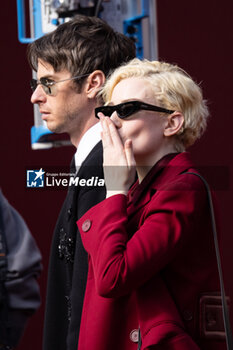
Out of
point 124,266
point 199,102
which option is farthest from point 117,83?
point 124,266

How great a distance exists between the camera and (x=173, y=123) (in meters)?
1.78

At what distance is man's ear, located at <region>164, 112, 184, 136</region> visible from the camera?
1768 millimetres

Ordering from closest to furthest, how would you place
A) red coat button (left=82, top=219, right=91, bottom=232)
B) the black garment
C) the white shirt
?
red coat button (left=82, top=219, right=91, bottom=232)
the black garment
the white shirt

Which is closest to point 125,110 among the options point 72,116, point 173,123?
point 173,123

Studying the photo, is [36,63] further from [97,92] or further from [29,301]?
[29,301]

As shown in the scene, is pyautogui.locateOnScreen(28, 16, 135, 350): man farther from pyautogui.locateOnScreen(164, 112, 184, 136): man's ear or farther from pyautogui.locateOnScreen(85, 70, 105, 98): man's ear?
pyautogui.locateOnScreen(164, 112, 184, 136): man's ear

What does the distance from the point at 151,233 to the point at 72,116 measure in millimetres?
759

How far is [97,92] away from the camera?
2.29 m

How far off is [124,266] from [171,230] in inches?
5.0

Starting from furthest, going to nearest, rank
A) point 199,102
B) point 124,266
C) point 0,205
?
point 0,205, point 199,102, point 124,266

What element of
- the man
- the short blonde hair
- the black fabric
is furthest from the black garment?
the short blonde hair

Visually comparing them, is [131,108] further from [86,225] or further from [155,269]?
[155,269]

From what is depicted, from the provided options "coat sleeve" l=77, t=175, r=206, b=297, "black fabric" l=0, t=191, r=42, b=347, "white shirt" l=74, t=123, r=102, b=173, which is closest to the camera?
"coat sleeve" l=77, t=175, r=206, b=297

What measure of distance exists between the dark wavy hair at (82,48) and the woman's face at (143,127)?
0.54 m
